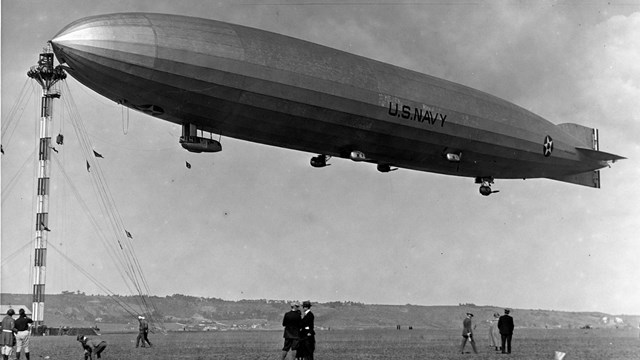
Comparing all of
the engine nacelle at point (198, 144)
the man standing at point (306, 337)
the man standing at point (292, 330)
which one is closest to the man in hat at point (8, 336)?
the engine nacelle at point (198, 144)

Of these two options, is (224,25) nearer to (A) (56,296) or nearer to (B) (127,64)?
(B) (127,64)

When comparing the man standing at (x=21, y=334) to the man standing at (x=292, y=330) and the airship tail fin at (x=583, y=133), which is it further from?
the airship tail fin at (x=583, y=133)

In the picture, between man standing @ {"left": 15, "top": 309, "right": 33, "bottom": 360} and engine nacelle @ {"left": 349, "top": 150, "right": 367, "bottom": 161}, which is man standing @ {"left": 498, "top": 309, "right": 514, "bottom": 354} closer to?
engine nacelle @ {"left": 349, "top": 150, "right": 367, "bottom": 161}

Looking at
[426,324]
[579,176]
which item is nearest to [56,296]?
[426,324]

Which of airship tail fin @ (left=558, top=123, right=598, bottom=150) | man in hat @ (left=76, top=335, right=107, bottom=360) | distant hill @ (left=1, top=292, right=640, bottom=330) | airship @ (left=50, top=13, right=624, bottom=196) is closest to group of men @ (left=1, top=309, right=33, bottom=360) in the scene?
man in hat @ (left=76, top=335, right=107, bottom=360)

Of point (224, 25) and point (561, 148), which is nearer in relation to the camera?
point (224, 25)

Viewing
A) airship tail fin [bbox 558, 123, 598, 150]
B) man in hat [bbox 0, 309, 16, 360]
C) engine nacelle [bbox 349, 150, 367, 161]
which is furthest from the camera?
airship tail fin [bbox 558, 123, 598, 150]

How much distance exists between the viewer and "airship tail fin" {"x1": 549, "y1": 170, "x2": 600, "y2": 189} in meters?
35.2

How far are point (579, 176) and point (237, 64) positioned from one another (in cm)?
2228

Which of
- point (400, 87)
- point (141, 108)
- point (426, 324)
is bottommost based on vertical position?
point (426, 324)

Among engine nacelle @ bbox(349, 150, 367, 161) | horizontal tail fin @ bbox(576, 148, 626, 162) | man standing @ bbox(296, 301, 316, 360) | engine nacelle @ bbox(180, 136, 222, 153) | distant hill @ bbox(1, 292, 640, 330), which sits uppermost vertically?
horizontal tail fin @ bbox(576, 148, 626, 162)

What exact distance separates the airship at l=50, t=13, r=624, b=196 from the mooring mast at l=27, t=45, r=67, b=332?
120ft

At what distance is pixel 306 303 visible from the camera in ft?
58.0

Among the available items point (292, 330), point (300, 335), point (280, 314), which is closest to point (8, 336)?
point (292, 330)
